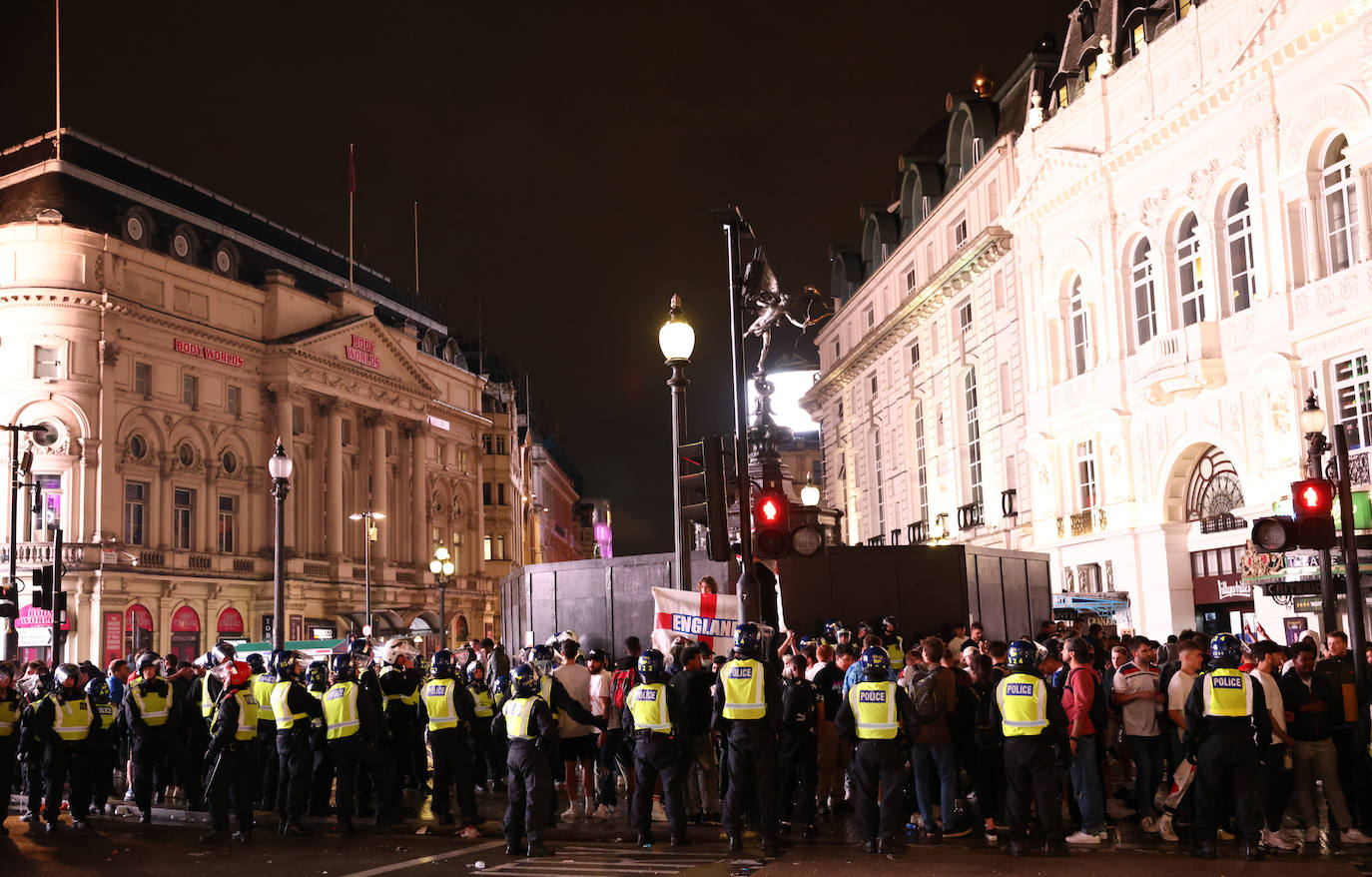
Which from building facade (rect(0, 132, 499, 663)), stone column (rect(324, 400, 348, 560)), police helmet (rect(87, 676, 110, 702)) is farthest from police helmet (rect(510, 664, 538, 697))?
stone column (rect(324, 400, 348, 560))

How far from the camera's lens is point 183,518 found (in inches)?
2240

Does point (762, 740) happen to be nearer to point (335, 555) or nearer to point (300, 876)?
point (300, 876)

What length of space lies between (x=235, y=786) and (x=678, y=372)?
22.8 ft

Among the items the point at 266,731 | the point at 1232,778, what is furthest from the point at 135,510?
the point at 1232,778

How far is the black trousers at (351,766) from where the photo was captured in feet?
47.7

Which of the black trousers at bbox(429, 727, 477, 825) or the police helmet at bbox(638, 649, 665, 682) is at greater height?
the police helmet at bbox(638, 649, 665, 682)

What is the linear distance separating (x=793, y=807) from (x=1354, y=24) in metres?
22.4

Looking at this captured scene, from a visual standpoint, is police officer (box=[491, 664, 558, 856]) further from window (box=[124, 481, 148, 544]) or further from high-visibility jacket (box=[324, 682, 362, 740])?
window (box=[124, 481, 148, 544])

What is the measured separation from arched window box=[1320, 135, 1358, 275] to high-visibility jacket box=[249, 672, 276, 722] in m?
24.3

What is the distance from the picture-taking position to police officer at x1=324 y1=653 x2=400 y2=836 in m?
14.5

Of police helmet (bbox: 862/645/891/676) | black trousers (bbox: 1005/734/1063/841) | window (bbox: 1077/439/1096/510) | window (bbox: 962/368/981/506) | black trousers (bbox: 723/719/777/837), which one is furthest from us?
window (bbox: 962/368/981/506)

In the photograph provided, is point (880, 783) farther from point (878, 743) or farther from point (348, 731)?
point (348, 731)

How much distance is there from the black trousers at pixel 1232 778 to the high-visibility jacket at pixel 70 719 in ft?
42.0

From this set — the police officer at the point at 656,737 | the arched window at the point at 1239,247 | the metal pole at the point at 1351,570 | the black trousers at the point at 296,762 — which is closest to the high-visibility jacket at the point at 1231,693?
the metal pole at the point at 1351,570
